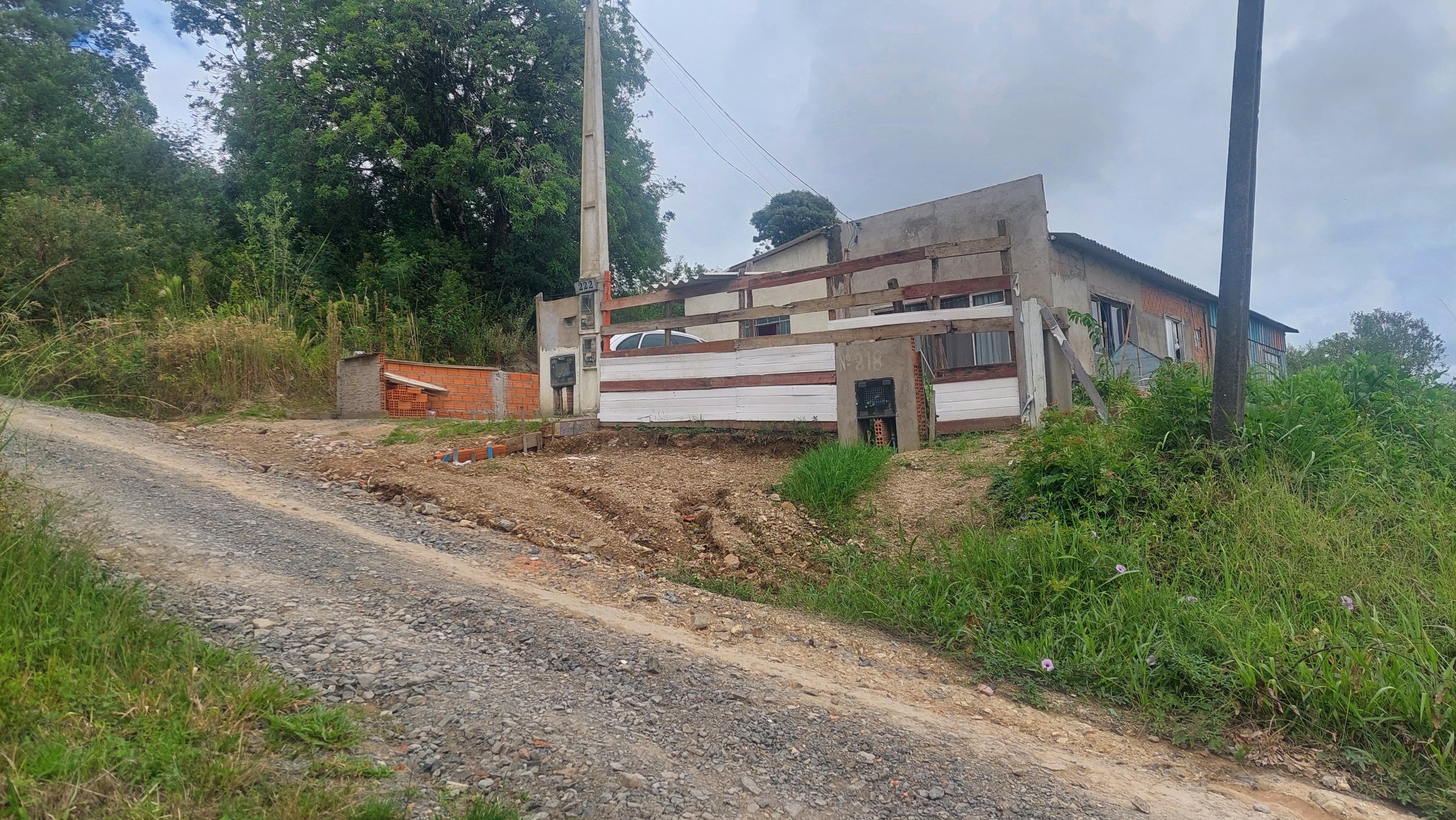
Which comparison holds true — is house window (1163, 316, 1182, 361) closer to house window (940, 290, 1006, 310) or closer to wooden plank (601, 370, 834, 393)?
house window (940, 290, 1006, 310)

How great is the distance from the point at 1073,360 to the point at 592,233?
745 centimetres

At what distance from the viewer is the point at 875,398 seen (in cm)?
761

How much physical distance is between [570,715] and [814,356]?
5.39 metres

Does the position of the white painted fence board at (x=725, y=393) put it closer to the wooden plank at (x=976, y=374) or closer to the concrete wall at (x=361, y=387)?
the wooden plank at (x=976, y=374)

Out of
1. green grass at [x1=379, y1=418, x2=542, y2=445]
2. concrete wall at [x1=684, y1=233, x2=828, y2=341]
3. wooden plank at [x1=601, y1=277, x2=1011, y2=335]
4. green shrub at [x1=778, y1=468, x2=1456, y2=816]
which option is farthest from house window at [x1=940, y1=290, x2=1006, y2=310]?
green shrub at [x1=778, y1=468, x2=1456, y2=816]

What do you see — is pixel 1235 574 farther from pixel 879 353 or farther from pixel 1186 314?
pixel 1186 314

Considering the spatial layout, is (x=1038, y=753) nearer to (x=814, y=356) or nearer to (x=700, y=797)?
(x=700, y=797)

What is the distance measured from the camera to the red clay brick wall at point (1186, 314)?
53.1 feet

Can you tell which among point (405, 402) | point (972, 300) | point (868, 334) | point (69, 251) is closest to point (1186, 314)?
point (972, 300)

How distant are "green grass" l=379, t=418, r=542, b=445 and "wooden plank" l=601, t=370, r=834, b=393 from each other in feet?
3.89

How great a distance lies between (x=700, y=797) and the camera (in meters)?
2.60

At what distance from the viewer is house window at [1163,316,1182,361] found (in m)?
16.7

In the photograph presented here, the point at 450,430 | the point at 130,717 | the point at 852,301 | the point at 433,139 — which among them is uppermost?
the point at 433,139

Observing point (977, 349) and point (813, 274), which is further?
point (977, 349)
